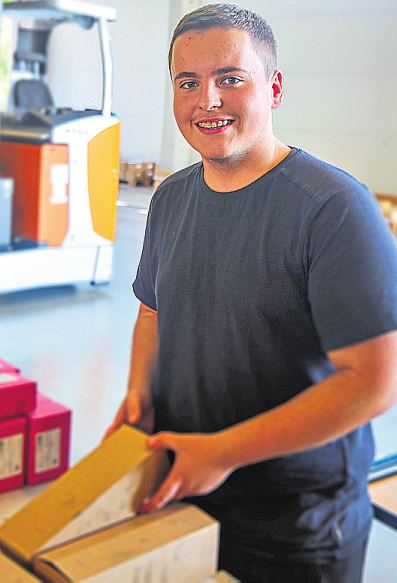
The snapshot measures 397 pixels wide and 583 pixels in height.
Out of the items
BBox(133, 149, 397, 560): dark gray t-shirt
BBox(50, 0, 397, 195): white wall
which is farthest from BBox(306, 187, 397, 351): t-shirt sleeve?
BBox(50, 0, 397, 195): white wall

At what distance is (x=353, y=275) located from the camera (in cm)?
103

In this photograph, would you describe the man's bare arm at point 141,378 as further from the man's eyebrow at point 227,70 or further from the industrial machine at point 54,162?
the industrial machine at point 54,162

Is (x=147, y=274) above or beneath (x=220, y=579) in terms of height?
above

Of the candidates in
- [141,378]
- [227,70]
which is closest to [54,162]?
[141,378]

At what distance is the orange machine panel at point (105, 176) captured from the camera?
112 inches

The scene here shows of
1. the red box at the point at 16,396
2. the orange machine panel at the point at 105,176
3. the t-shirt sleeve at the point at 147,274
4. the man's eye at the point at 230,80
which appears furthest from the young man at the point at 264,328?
the orange machine panel at the point at 105,176

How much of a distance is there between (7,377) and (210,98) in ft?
5.74

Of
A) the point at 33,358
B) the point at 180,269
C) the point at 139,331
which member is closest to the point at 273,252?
the point at 180,269

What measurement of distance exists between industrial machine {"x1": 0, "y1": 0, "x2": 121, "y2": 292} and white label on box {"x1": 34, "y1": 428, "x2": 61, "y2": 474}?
908 mm

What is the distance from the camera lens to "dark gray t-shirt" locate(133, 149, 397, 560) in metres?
1.05

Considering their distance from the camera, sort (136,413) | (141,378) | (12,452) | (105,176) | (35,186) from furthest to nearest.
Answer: (35,186), (105,176), (12,452), (141,378), (136,413)

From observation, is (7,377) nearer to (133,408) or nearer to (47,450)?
(47,450)

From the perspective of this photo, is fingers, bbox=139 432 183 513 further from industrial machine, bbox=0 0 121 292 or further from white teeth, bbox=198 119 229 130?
industrial machine, bbox=0 0 121 292

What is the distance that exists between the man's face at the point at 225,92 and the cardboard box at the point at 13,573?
74 cm
